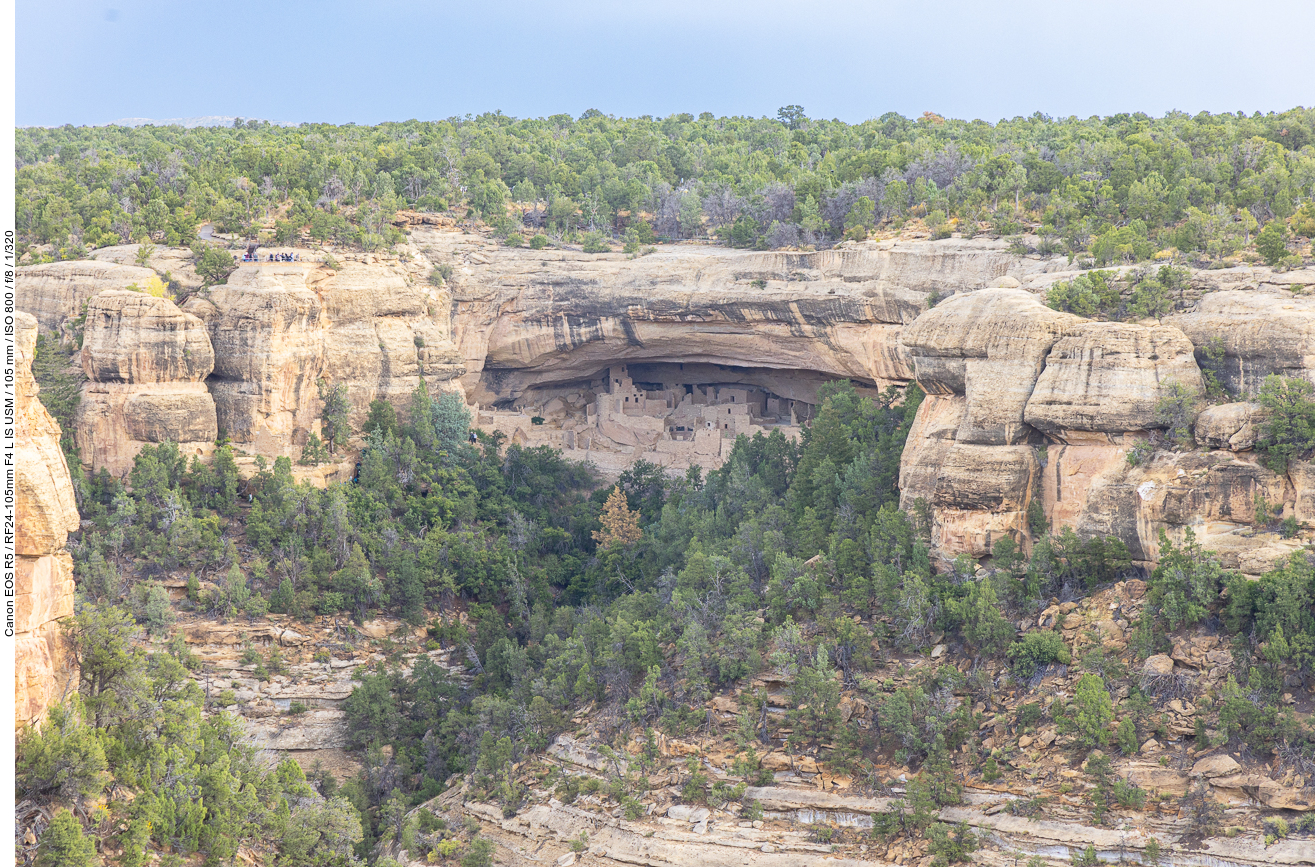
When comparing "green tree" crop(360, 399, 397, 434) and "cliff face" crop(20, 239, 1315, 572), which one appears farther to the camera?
"green tree" crop(360, 399, 397, 434)

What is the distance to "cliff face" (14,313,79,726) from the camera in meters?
16.6

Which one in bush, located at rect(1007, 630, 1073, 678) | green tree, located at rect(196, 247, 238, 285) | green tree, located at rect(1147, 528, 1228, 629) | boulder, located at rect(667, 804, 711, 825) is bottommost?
boulder, located at rect(667, 804, 711, 825)

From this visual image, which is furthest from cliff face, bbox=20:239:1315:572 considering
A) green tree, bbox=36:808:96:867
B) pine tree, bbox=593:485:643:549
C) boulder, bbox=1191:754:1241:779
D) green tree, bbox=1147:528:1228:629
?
green tree, bbox=36:808:96:867

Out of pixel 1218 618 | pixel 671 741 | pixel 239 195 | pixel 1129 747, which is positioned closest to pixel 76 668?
pixel 671 741

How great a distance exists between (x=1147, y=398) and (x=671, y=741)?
1090 centimetres

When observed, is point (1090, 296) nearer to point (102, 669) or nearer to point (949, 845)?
point (949, 845)

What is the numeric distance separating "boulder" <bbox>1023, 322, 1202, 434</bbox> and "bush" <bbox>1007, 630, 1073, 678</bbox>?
13.1 ft

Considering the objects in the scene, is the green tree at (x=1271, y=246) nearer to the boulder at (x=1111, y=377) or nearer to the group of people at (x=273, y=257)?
the boulder at (x=1111, y=377)

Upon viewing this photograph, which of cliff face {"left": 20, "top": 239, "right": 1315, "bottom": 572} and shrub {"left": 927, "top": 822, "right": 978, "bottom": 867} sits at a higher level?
cliff face {"left": 20, "top": 239, "right": 1315, "bottom": 572}

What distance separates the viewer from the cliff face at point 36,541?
16.6 metres

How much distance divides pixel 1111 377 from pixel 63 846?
61.6 ft

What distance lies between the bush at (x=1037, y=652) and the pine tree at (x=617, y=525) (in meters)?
14.8

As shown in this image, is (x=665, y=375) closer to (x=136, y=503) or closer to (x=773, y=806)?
(x=136, y=503)

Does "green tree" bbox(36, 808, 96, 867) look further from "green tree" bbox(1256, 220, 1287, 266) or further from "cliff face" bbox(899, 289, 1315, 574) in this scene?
"green tree" bbox(1256, 220, 1287, 266)
